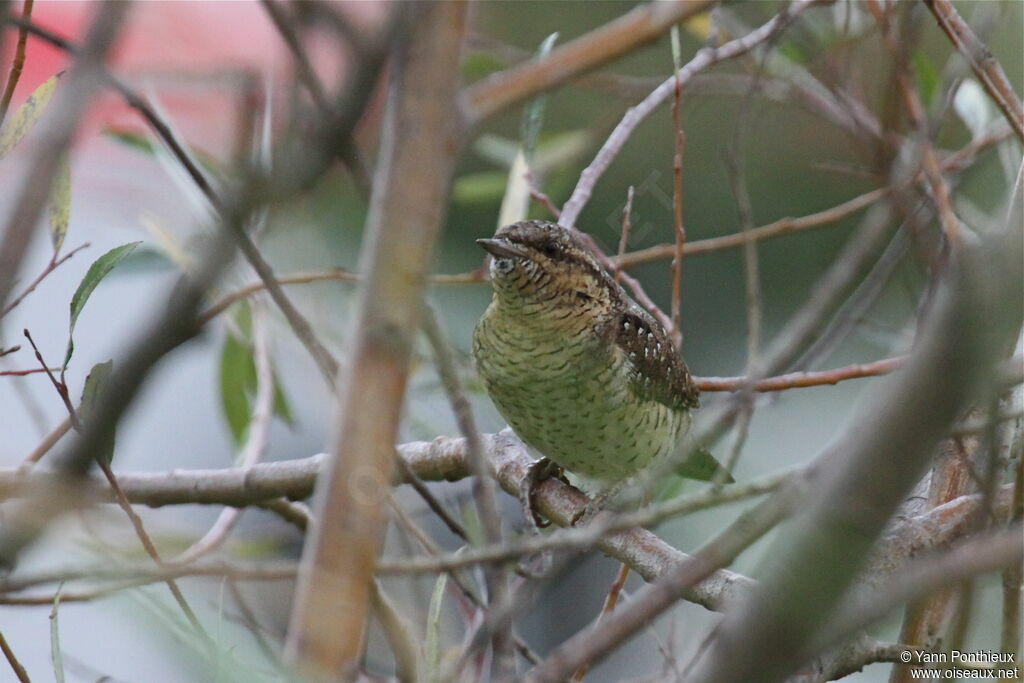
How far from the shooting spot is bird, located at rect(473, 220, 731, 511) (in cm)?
240

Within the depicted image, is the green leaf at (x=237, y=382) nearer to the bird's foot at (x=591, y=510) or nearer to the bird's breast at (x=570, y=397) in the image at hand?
the bird's breast at (x=570, y=397)

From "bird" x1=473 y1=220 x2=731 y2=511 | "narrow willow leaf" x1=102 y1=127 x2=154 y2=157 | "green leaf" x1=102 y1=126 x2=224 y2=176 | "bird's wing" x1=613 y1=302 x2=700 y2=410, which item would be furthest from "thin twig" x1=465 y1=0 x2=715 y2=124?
"narrow willow leaf" x1=102 y1=127 x2=154 y2=157

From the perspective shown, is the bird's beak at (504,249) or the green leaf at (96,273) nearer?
the green leaf at (96,273)

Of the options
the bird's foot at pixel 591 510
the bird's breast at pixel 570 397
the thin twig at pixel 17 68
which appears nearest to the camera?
the thin twig at pixel 17 68

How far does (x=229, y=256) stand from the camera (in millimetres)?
628

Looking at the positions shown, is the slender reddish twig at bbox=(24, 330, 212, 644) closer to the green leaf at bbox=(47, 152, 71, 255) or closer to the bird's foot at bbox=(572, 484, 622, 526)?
the green leaf at bbox=(47, 152, 71, 255)

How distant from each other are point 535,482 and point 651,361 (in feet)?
1.24

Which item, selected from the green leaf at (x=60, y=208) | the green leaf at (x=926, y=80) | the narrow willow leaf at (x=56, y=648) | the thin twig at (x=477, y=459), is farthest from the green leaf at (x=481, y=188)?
the thin twig at (x=477, y=459)

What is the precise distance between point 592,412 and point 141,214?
1200mm

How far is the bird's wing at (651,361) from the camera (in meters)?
2.46

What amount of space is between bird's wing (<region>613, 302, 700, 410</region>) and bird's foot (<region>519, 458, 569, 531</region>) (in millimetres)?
270

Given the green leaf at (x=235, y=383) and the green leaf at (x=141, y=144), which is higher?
the green leaf at (x=141, y=144)

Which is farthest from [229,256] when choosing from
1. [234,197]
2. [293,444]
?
[293,444]

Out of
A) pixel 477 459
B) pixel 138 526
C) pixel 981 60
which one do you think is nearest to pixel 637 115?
pixel 981 60
